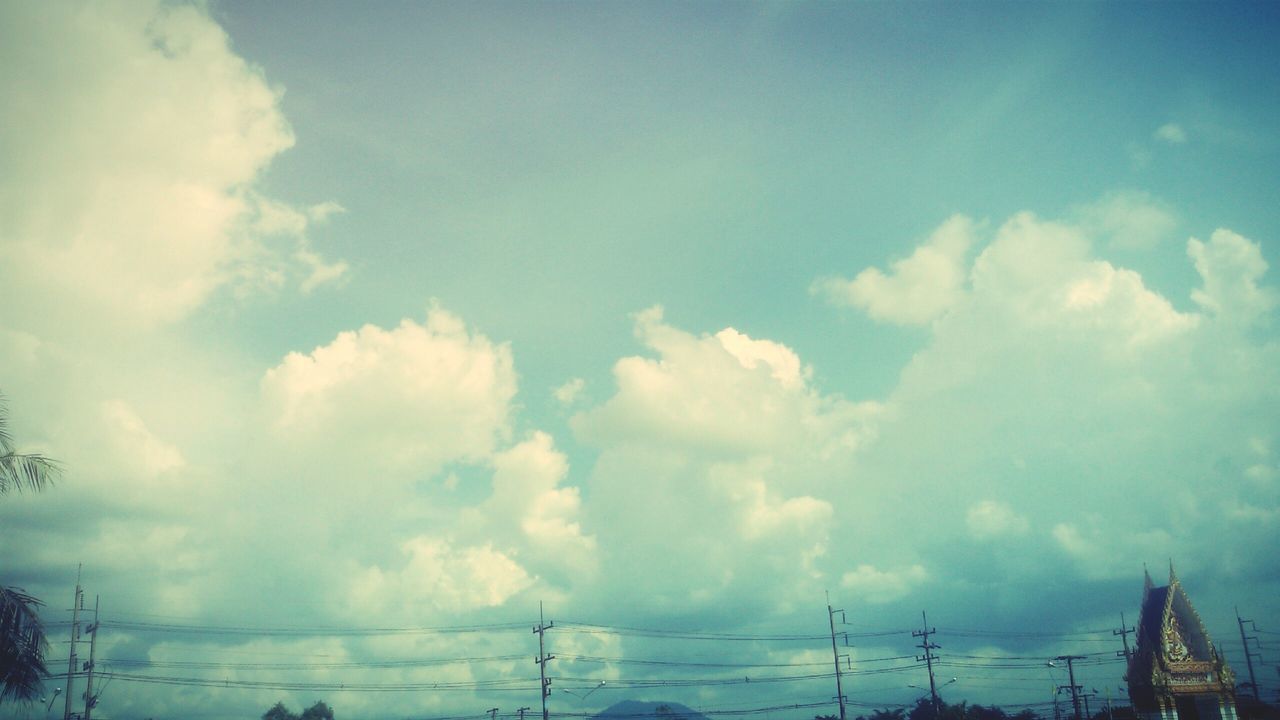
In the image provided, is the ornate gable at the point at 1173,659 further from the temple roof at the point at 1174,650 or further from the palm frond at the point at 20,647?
the palm frond at the point at 20,647

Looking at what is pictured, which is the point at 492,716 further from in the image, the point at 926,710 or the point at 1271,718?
the point at 1271,718

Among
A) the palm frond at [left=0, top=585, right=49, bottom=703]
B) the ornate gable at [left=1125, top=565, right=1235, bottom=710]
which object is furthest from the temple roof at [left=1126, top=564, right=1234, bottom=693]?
the palm frond at [left=0, top=585, right=49, bottom=703]

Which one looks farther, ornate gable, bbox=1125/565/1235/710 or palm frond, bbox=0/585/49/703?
ornate gable, bbox=1125/565/1235/710

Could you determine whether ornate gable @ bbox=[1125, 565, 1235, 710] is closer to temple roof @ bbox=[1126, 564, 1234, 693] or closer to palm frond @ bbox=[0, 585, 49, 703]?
temple roof @ bbox=[1126, 564, 1234, 693]

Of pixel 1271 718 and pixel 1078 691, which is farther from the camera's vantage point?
pixel 1078 691

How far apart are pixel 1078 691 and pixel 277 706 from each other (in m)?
135

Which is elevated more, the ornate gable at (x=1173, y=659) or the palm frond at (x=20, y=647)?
the palm frond at (x=20, y=647)

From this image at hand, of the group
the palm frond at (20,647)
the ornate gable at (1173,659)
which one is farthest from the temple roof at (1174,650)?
the palm frond at (20,647)

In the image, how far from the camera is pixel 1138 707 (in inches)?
3113

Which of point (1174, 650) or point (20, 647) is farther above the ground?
point (20, 647)

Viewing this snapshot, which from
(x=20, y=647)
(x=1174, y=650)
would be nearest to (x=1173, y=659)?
(x=1174, y=650)

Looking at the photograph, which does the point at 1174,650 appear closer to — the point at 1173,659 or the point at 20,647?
the point at 1173,659

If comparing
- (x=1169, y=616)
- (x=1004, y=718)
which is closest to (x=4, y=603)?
(x=1169, y=616)

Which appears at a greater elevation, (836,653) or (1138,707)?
(836,653)
